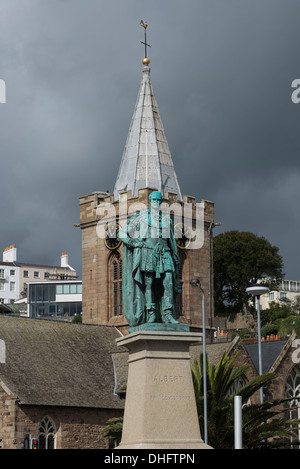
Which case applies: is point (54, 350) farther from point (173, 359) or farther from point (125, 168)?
point (173, 359)

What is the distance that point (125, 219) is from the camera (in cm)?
4766

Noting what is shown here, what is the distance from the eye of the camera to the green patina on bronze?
1595cm

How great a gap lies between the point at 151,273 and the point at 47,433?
23.1 metres

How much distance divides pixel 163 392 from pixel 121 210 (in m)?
33.7

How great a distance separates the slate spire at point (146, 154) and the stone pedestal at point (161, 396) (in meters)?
33.8

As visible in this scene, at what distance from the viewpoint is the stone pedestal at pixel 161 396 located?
14.7m

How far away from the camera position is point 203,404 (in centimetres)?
2784

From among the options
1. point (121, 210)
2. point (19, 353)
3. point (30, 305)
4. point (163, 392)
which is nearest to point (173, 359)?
point (163, 392)

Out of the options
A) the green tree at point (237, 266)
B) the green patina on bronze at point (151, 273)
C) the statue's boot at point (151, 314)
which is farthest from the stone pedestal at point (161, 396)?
the green tree at point (237, 266)

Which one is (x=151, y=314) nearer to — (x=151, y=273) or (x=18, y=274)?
(x=151, y=273)

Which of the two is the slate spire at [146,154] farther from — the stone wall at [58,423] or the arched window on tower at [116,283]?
the stone wall at [58,423]

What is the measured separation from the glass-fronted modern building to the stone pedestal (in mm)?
103829

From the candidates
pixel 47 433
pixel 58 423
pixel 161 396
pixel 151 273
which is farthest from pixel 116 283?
pixel 161 396

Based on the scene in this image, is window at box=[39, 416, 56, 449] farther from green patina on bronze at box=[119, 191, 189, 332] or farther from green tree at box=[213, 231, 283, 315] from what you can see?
green tree at box=[213, 231, 283, 315]
